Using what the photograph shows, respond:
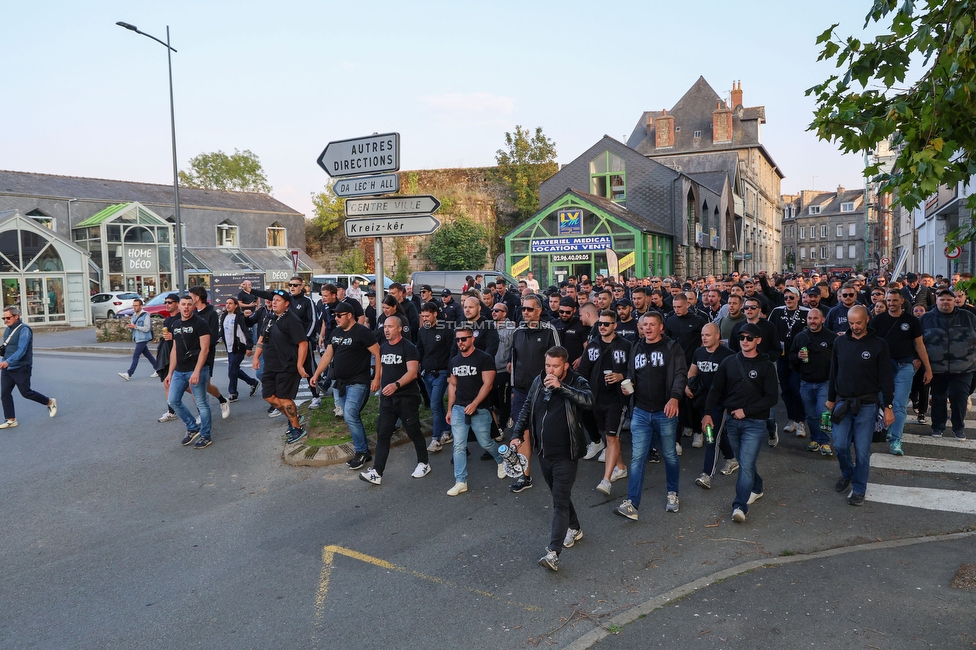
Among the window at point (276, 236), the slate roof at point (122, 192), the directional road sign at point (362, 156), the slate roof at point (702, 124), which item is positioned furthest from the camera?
the slate roof at point (702, 124)

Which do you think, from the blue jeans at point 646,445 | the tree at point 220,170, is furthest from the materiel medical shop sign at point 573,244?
the tree at point 220,170

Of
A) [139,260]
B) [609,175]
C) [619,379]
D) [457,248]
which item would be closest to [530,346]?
[619,379]

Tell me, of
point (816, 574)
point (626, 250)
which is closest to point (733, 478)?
point (816, 574)

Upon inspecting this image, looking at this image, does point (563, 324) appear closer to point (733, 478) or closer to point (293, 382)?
point (733, 478)

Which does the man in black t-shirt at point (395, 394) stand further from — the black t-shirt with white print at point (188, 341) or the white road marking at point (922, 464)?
the white road marking at point (922, 464)

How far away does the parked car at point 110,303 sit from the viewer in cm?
2919

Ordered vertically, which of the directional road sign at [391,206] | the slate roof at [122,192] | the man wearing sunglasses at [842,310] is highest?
the slate roof at [122,192]

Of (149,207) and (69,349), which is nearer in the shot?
(69,349)

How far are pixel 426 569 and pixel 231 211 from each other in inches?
1568

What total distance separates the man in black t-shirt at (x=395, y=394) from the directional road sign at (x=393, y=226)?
1678 mm

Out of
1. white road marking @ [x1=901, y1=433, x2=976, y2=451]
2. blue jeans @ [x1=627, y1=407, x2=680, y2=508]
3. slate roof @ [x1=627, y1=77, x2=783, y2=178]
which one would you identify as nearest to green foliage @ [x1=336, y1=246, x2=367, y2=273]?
slate roof @ [x1=627, y1=77, x2=783, y2=178]

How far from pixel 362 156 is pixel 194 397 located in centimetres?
368

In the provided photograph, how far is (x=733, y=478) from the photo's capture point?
7.17m

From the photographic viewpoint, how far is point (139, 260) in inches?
1344
